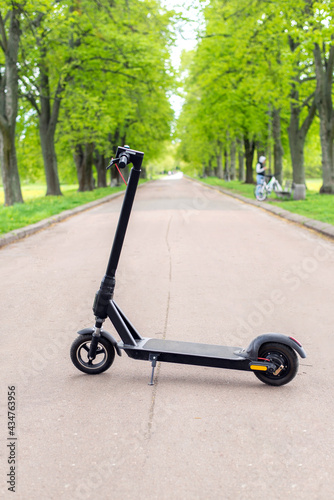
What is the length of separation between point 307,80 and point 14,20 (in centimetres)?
1253

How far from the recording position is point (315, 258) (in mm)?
8445

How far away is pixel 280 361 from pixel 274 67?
20.9 meters

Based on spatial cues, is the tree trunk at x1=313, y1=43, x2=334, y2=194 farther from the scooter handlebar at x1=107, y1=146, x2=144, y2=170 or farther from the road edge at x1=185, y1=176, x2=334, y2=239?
the scooter handlebar at x1=107, y1=146, x2=144, y2=170

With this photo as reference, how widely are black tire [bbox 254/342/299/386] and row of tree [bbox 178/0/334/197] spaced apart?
12.2m

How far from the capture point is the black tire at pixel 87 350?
3803mm

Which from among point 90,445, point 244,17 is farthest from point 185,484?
point 244,17

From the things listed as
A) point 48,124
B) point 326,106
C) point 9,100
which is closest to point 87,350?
point 9,100

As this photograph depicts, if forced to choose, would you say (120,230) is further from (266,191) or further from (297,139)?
(297,139)

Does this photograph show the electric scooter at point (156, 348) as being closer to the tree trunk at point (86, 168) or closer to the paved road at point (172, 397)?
the paved road at point (172, 397)

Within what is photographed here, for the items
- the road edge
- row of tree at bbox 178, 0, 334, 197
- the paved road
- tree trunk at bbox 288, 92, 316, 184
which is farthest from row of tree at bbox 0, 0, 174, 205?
the paved road

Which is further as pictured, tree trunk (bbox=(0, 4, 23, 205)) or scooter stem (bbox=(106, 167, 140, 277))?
tree trunk (bbox=(0, 4, 23, 205))

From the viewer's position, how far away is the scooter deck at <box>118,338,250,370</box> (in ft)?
11.8

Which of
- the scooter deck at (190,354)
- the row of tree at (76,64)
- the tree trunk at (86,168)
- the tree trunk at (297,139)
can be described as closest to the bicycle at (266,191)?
the tree trunk at (297,139)

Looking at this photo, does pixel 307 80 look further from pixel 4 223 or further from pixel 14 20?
pixel 4 223
